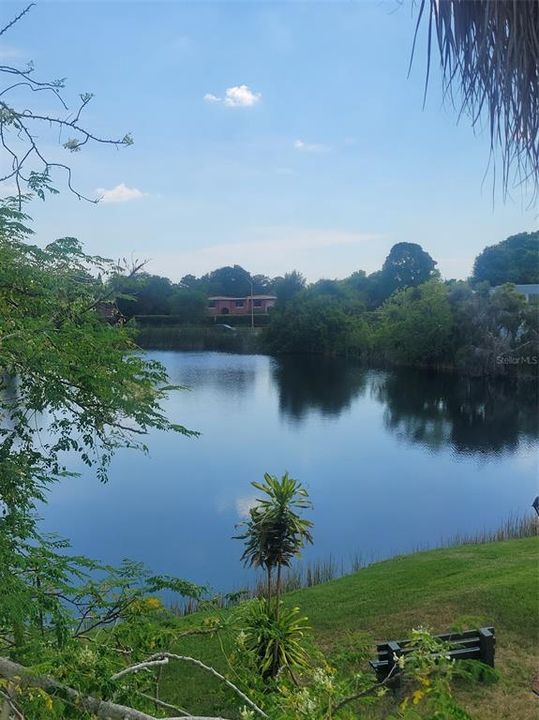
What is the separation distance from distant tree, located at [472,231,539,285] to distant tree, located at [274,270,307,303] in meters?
10.7

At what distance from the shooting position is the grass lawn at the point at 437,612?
142 inches

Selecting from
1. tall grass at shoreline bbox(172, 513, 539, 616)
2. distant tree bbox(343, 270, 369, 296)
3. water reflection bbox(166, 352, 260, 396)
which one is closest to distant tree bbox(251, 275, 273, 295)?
distant tree bbox(343, 270, 369, 296)

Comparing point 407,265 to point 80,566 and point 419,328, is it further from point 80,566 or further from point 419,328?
point 80,566

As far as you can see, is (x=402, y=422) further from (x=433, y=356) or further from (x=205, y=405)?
(x=433, y=356)

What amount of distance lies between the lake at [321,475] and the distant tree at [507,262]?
48.2 ft

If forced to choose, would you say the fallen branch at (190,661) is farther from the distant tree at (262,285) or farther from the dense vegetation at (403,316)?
the distant tree at (262,285)

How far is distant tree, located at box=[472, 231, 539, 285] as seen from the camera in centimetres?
3381

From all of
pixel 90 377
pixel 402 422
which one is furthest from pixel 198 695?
pixel 402 422

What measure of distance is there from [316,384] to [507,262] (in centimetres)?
1775

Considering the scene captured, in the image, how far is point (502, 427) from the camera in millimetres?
16109

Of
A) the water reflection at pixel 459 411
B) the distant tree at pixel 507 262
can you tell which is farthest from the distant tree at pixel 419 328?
the distant tree at pixel 507 262

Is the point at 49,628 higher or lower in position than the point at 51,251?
lower

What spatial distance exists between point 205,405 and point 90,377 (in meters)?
16.4

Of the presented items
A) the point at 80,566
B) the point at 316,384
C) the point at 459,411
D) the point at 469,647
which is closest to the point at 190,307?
the point at 316,384
